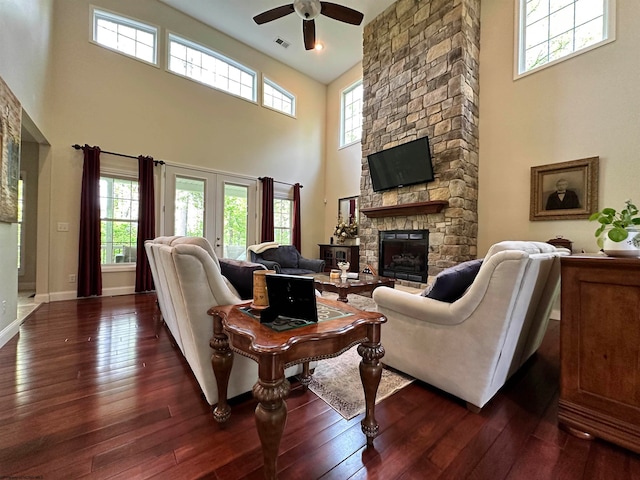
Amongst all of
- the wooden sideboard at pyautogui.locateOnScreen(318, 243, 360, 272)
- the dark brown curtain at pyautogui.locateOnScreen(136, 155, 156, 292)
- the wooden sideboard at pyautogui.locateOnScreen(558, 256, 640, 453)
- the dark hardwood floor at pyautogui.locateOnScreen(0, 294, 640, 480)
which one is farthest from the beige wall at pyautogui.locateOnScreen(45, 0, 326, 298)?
the wooden sideboard at pyautogui.locateOnScreen(558, 256, 640, 453)

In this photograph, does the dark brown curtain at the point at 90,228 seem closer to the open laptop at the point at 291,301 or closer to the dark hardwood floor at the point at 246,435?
the dark hardwood floor at the point at 246,435

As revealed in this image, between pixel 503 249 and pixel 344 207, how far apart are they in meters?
5.47

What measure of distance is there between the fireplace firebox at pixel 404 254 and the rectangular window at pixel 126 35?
18.1 ft

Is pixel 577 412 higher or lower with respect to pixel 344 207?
lower

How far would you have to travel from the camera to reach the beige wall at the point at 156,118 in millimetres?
4156

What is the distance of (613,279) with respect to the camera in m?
1.29

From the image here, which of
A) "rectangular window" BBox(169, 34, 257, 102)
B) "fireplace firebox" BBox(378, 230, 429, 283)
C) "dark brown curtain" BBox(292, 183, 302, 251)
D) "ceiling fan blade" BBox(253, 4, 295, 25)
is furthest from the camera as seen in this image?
"dark brown curtain" BBox(292, 183, 302, 251)

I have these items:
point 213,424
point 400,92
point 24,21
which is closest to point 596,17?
point 400,92

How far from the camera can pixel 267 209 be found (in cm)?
620

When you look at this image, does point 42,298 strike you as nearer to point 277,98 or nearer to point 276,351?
point 276,351

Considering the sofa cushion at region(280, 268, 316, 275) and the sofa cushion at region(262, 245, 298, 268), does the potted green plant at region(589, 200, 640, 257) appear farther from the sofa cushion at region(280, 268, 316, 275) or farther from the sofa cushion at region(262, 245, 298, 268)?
the sofa cushion at region(262, 245, 298, 268)

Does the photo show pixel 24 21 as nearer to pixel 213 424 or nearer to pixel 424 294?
pixel 213 424

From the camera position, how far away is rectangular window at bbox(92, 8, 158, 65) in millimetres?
4469

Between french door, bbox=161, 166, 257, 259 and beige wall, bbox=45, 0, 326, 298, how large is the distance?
281mm
